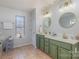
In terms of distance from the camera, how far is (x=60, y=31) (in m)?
3.46

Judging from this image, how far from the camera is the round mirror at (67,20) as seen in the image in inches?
111

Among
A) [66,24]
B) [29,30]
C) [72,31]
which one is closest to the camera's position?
[72,31]

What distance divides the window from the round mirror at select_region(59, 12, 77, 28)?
3015 millimetres

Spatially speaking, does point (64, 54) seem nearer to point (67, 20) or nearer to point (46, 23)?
point (67, 20)

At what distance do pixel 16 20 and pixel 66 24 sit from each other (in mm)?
3381

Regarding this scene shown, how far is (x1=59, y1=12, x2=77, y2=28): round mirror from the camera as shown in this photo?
2828 millimetres

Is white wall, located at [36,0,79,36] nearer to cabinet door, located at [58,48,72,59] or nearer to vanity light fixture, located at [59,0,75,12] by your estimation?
vanity light fixture, located at [59,0,75,12]

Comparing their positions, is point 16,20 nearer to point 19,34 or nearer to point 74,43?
point 19,34

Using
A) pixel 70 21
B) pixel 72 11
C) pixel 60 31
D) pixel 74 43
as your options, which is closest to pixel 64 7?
pixel 72 11

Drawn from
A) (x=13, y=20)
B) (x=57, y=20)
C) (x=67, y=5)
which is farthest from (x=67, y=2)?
(x=13, y=20)

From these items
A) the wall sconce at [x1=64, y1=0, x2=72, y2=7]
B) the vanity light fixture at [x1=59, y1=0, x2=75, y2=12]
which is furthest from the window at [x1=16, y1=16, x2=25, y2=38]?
the wall sconce at [x1=64, y1=0, x2=72, y2=7]

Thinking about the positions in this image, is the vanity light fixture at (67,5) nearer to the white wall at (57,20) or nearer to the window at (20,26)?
the white wall at (57,20)

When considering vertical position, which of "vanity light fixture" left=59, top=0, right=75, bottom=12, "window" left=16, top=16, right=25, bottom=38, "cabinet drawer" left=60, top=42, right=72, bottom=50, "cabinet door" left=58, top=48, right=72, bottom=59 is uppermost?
"vanity light fixture" left=59, top=0, right=75, bottom=12

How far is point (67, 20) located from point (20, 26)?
342 cm
